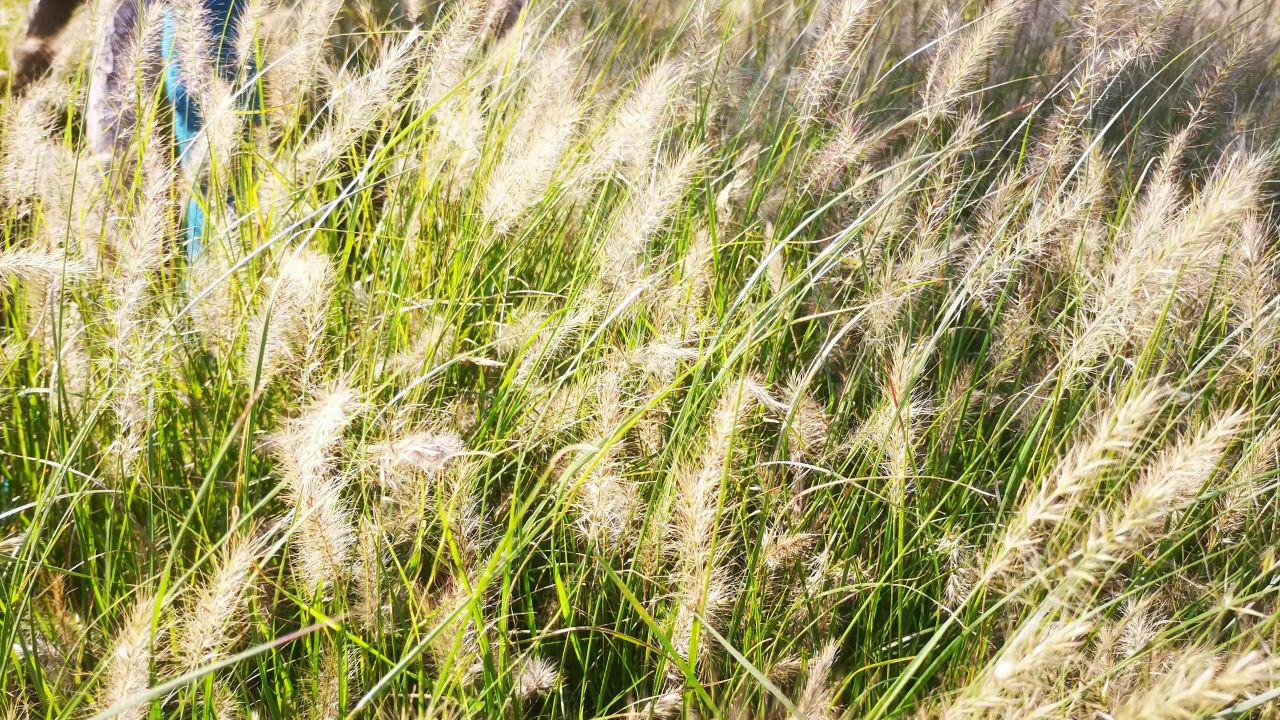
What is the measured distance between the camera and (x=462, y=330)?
181 cm

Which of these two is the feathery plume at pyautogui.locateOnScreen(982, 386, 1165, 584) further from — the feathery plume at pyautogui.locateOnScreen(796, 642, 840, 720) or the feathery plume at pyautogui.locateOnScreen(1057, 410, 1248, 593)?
the feathery plume at pyautogui.locateOnScreen(796, 642, 840, 720)

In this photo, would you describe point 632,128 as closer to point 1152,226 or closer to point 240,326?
point 240,326

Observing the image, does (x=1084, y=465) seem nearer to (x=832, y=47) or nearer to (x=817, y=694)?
(x=817, y=694)

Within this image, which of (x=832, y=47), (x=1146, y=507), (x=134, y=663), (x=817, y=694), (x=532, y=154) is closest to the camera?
(x=1146, y=507)

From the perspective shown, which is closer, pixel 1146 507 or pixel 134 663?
pixel 1146 507

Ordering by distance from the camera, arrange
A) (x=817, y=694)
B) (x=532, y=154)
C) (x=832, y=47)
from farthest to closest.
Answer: (x=832, y=47) → (x=532, y=154) → (x=817, y=694)

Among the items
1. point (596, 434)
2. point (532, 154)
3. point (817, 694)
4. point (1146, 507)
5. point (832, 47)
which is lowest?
point (817, 694)

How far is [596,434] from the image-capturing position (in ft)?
4.70

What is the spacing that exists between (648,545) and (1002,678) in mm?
568

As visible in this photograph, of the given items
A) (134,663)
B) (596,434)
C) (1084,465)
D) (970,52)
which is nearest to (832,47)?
(970,52)

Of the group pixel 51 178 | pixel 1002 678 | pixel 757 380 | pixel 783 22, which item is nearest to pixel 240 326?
pixel 51 178

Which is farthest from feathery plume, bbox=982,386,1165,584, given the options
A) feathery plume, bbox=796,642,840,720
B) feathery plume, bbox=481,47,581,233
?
feathery plume, bbox=481,47,581,233

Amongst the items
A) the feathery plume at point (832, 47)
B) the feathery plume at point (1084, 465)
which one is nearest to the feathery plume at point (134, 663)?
the feathery plume at point (1084, 465)

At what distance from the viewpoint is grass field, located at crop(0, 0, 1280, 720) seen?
3.87 feet
